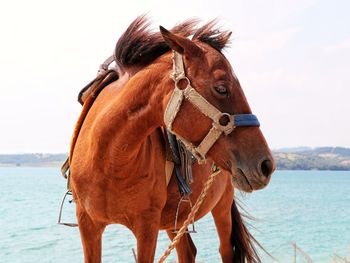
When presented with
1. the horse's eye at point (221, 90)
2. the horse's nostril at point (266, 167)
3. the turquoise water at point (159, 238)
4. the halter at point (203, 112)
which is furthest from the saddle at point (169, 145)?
the turquoise water at point (159, 238)

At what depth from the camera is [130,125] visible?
3.52m

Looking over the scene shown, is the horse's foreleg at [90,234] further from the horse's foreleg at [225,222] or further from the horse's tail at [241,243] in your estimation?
the horse's tail at [241,243]

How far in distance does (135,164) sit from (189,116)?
0.74 metres

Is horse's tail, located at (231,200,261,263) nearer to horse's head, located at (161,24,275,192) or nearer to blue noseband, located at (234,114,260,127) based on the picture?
horse's head, located at (161,24,275,192)

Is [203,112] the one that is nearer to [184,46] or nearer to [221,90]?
[221,90]

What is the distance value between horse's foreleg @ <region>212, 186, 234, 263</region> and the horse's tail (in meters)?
0.06

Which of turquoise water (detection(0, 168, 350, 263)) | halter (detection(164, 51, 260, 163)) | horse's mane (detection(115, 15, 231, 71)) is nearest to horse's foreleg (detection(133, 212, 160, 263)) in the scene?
halter (detection(164, 51, 260, 163))

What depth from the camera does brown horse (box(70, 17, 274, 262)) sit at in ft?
10.1

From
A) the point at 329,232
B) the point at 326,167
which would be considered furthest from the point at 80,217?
the point at 326,167

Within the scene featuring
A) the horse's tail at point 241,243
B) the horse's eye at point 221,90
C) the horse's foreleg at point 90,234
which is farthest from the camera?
the horse's tail at point 241,243

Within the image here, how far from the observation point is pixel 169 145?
13.7ft

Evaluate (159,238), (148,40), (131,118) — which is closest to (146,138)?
(131,118)

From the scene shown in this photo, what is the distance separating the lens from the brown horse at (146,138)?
309 centimetres

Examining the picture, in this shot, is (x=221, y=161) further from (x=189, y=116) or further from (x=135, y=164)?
(x=135, y=164)
